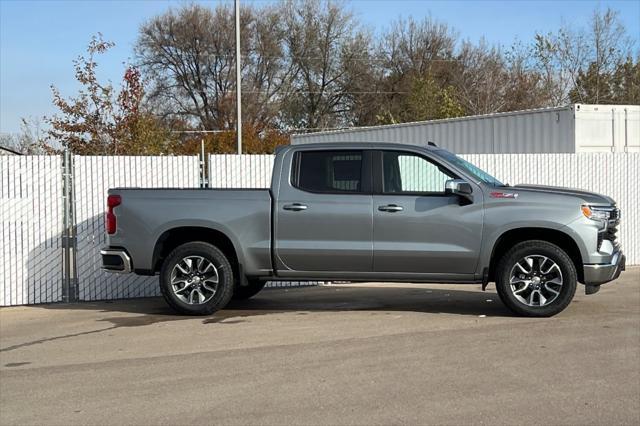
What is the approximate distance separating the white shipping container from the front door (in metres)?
6.72

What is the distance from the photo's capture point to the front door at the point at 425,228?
A: 8633 millimetres

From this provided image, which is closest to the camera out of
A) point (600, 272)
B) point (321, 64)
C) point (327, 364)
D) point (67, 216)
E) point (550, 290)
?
point (327, 364)

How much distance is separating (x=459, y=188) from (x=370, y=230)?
3.66ft

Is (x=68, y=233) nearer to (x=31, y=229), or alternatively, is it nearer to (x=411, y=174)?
(x=31, y=229)

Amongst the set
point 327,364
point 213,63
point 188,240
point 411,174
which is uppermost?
point 213,63

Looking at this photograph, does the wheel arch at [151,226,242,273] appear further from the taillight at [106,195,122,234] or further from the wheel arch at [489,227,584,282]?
Answer: the wheel arch at [489,227,584,282]

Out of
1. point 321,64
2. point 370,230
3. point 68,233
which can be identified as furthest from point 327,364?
point 321,64

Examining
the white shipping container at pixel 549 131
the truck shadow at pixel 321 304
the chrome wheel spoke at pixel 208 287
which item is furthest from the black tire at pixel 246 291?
the white shipping container at pixel 549 131

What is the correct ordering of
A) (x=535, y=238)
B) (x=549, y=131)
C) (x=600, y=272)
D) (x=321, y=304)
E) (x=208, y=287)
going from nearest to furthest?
(x=600, y=272) < (x=535, y=238) < (x=208, y=287) < (x=321, y=304) < (x=549, y=131)

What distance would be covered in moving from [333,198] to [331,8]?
130ft

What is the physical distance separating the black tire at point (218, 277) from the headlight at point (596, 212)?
411 centimetres

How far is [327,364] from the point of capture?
22.2ft

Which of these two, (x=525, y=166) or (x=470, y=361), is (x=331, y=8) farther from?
(x=470, y=361)

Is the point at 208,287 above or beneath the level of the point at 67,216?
beneath
